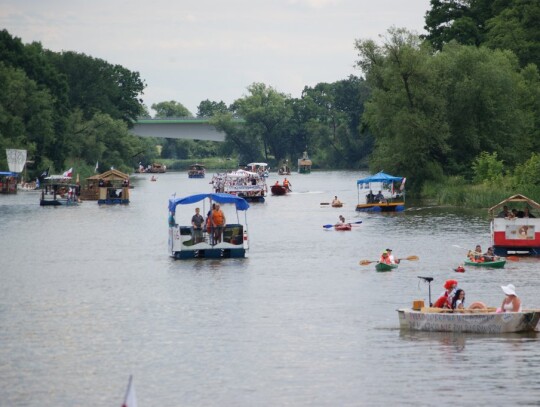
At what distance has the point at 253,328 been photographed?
39531mm

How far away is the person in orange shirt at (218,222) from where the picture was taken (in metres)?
55.4

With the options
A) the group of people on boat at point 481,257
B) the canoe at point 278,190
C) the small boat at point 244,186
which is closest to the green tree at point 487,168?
the small boat at point 244,186

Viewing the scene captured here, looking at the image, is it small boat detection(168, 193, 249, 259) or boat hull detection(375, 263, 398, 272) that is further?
small boat detection(168, 193, 249, 259)

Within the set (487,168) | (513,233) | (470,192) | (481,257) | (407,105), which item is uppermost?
(407,105)

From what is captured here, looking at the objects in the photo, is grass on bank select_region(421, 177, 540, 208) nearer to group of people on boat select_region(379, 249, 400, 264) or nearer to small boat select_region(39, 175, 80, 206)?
group of people on boat select_region(379, 249, 400, 264)

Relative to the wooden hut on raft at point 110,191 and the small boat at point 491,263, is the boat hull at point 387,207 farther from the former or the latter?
the small boat at point 491,263

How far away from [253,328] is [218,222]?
56.5 feet

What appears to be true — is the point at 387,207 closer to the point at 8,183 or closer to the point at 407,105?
the point at 407,105

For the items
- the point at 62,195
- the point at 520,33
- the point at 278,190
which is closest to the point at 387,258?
the point at 62,195

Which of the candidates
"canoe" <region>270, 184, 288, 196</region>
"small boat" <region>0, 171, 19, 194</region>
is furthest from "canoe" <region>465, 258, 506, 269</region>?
"small boat" <region>0, 171, 19, 194</region>

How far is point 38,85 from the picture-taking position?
154750 mm

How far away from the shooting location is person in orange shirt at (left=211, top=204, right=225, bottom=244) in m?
55.4

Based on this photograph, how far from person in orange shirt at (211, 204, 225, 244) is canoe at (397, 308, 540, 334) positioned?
1946 centimetres

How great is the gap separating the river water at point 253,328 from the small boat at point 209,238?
2.11 feet
